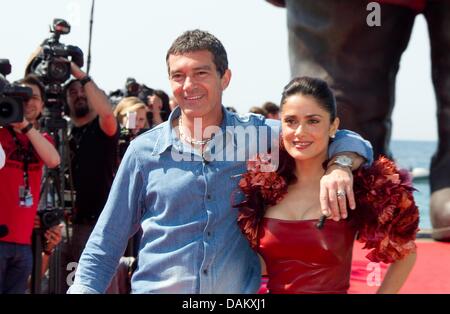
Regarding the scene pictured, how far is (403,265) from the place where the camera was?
1.39 meters

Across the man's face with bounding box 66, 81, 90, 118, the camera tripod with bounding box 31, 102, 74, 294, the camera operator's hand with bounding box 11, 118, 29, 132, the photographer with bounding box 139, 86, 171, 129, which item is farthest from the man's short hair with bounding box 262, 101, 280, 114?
the camera operator's hand with bounding box 11, 118, 29, 132

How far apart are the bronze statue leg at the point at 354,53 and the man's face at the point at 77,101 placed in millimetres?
874

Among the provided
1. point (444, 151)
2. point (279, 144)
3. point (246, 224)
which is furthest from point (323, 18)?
point (246, 224)

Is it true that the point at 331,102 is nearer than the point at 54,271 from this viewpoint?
Yes

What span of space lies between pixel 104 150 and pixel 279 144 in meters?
1.46

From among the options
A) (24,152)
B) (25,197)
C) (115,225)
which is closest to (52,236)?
(25,197)

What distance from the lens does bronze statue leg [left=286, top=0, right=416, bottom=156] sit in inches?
103

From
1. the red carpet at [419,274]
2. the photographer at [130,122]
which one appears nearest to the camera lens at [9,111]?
the photographer at [130,122]

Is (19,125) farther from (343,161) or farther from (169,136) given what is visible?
(343,161)

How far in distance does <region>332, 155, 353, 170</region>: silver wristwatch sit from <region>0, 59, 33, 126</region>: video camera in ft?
3.74

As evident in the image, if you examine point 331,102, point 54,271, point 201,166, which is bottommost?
point 54,271

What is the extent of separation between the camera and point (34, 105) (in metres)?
2.63

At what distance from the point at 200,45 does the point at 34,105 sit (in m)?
1.32
